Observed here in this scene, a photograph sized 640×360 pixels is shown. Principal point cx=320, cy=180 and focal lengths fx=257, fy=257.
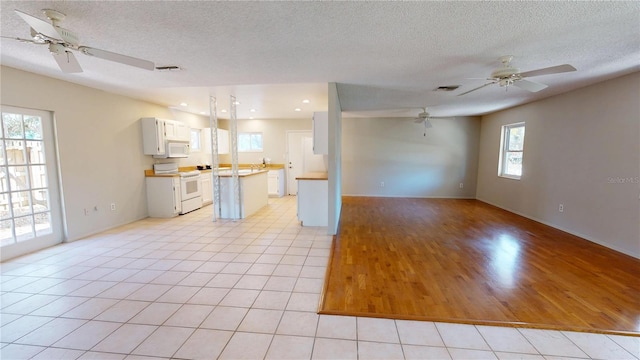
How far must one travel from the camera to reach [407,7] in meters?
1.82

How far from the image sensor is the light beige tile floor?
67.8 inches

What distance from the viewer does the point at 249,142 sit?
8031 mm

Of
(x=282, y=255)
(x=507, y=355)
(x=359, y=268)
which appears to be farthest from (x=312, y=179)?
(x=507, y=355)

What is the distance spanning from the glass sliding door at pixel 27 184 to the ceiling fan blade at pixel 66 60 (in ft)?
5.90

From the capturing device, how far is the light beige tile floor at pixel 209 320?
1723 millimetres

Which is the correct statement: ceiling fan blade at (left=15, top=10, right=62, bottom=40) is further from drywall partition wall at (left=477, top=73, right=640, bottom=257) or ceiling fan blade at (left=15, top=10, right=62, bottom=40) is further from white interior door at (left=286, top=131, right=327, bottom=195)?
drywall partition wall at (left=477, top=73, right=640, bottom=257)

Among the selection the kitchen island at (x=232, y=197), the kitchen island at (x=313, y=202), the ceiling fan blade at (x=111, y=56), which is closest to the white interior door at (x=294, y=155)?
the kitchen island at (x=232, y=197)

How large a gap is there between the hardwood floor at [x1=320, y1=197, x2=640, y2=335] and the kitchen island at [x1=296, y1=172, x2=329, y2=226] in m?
0.45

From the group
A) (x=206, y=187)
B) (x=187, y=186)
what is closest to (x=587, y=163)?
(x=187, y=186)

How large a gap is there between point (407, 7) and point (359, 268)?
252 cm

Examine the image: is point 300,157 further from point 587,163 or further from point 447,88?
point 587,163

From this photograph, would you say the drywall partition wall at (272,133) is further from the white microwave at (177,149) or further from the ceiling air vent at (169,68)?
the ceiling air vent at (169,68)

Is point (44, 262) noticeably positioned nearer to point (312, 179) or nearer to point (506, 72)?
point (312, 179)

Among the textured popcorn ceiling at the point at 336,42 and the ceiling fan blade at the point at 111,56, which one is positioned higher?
the textured popcorn ceiling at the point at 336,42
